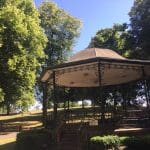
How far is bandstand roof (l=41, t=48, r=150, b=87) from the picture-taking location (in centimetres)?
2233

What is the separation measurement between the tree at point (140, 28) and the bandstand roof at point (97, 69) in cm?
842

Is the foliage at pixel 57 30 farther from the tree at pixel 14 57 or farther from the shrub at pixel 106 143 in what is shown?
the shrub at pixel 106 143

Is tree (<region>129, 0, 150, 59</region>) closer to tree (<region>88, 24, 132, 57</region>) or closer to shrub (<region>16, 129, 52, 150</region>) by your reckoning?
tree (<region>88, 24, 132, 57</region>)

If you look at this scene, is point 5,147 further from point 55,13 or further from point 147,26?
point 55,13

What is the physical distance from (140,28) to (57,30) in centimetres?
1865

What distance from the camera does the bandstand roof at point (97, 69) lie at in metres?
22.3

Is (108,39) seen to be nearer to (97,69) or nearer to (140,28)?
(140,28)

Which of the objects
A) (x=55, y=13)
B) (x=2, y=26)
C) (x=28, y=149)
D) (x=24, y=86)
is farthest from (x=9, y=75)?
(x=55, y=13)

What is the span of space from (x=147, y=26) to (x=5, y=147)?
2506 cm

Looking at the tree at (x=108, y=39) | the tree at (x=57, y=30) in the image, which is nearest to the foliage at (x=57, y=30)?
the tree at (x=57, y=30)

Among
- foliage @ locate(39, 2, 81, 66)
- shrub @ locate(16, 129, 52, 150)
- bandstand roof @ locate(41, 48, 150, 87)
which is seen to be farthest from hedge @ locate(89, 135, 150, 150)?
foliage @ locate(39, 2, 81, 66)

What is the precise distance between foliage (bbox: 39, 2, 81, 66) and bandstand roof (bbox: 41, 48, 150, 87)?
21.4 m

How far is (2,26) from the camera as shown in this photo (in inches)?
1415

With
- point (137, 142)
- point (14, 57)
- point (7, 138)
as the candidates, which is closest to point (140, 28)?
point (14, 57)
